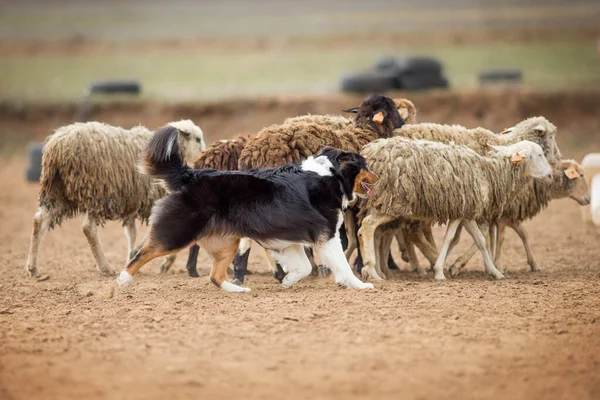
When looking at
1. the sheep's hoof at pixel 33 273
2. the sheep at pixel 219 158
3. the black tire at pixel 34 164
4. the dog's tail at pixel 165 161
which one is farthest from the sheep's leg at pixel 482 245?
the black tire at pixel 34 164

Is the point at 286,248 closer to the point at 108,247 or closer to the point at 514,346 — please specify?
the point at 514,346

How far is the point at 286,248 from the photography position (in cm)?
1054

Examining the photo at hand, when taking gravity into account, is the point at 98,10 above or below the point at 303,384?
above

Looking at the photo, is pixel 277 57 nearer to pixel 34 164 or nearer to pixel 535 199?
pixel 34 164

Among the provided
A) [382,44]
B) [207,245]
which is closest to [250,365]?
[207,245]

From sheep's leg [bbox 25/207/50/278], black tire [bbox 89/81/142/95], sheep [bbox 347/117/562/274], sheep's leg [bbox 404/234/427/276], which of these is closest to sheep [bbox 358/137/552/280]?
sheep [bbox 347/117/562/274]

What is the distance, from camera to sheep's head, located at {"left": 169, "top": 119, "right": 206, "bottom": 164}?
43.4 ft

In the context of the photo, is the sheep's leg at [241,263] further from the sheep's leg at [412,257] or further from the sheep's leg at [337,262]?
the sheep's leg at [412,257]

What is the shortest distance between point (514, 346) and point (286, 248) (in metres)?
3.33

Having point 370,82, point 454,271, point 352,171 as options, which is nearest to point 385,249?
point 454,271

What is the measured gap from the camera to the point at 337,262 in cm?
1038

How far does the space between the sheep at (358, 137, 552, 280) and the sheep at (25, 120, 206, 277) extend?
323 centimetres

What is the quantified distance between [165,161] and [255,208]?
1.11m

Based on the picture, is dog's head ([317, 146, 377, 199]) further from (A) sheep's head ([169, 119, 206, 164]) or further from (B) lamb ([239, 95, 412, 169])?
(A) sheep's head ([169, 119, 206, 164])
